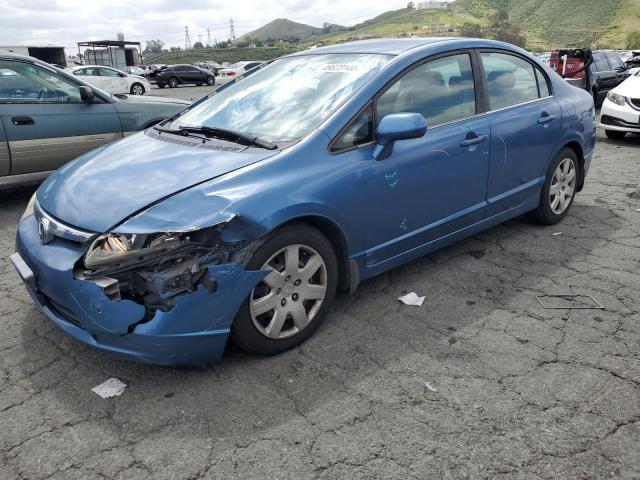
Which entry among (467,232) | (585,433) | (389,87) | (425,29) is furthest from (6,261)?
(425,29)

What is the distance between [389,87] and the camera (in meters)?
3.43

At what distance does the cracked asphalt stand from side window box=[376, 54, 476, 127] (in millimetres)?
1211

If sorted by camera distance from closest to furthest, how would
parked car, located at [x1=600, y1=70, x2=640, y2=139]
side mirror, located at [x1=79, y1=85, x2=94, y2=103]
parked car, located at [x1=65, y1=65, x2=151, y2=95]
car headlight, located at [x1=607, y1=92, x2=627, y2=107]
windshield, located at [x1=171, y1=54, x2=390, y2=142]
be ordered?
1. windshield, located at [x1=171, y1=54, x2=390, y2=142]
2. side mirror, located at [x1=79, y1=85, x2=94, y2=103]
3. parked car, located at [x1=600, y1=70, x2=640, y2=139]
4. car headlight, located at [x1=607, y1=92, x2=627, y2=107]
5. parked car, located at [x1=65, y1=65, x2=151, y2=95]

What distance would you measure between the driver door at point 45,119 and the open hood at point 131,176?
2639 mm

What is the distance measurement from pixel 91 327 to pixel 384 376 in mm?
1481

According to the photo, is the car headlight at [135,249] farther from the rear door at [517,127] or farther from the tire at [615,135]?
the tire at [615,135]

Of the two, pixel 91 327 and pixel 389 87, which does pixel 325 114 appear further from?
pixel 91 327

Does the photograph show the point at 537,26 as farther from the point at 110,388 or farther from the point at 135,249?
the point at 110,388

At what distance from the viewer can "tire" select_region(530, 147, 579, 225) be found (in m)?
4.77

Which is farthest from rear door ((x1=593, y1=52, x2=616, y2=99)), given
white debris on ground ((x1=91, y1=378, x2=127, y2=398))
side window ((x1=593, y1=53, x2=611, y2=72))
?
white debris on ground ((x1=91, y1=378, x2=127, y2=398))

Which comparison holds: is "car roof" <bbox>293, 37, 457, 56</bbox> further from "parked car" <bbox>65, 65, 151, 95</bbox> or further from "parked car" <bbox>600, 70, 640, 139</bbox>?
"parked car" <bbox>65, 65, 151, 95</bbox>

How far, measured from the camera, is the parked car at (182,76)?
36.5 meters

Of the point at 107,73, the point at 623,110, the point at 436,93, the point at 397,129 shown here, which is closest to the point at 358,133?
the point at 397,129

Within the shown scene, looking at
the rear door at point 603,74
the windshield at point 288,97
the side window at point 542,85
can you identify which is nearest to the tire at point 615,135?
the rear door at point 603,74
